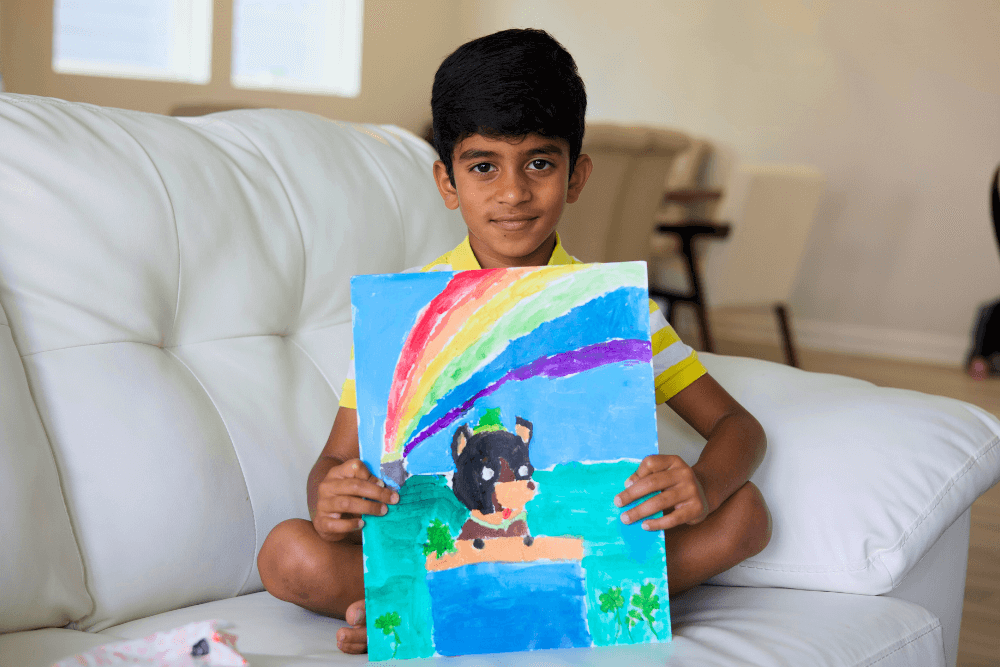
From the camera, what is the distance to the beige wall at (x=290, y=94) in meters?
4.25

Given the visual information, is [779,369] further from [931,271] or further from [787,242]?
[931,271]

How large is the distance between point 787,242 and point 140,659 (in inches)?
130

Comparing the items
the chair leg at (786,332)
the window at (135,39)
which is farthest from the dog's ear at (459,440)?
the window at (135,39)

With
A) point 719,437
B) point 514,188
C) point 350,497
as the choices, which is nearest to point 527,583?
point 350,497

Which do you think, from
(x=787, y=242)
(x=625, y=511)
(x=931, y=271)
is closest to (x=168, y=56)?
(x=787, y=242)

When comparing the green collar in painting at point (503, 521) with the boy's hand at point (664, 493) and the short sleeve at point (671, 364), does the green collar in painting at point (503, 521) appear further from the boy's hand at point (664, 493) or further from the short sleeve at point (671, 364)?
the short sleeve at point (671, 364)

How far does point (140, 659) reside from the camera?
672mm

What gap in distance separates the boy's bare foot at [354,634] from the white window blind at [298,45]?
16.0 ft

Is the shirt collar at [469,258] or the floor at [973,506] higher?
the shirt collar at [469,258]

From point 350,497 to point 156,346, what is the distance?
35cm

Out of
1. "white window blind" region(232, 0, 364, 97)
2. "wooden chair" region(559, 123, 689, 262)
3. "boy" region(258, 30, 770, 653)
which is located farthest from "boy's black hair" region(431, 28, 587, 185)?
"white window blind" region(232, 0, 364, 97)

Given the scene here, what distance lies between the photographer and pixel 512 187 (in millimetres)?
901

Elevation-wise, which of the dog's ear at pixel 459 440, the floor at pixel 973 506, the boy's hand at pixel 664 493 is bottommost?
the floor at pixel 973 506

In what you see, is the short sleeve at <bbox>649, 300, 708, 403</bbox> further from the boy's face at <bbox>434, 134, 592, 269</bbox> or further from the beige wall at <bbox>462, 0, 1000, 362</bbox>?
the beige wall at <bbox>462, 0, 1000, 362</bbox>
